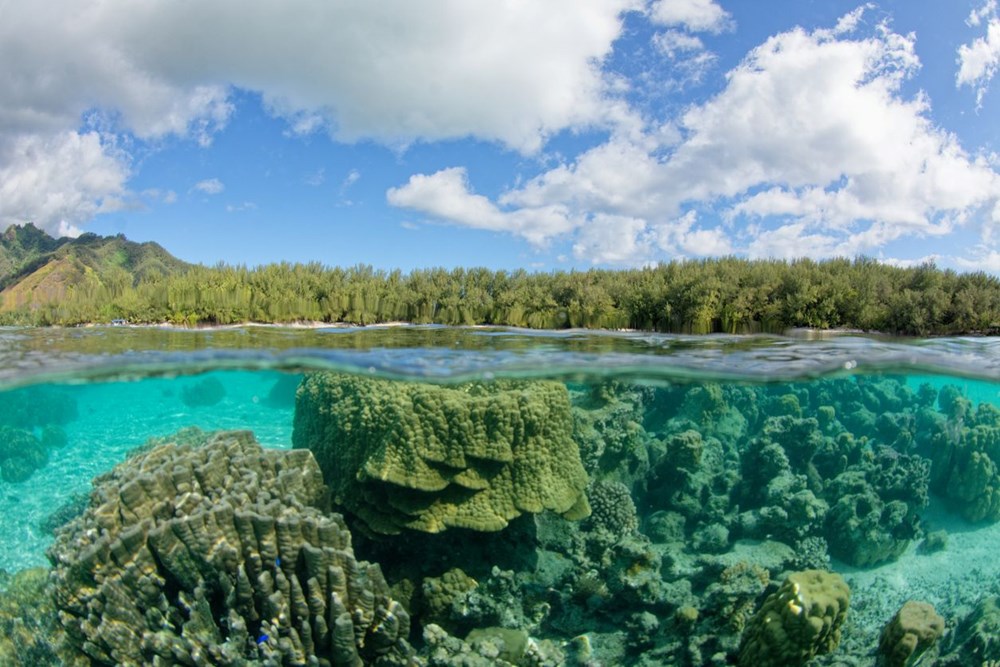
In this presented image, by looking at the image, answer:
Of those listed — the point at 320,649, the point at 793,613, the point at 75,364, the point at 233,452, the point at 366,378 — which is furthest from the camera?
the point at 75,364

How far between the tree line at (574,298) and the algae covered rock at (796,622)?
5992 mm

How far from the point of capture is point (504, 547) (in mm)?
7688

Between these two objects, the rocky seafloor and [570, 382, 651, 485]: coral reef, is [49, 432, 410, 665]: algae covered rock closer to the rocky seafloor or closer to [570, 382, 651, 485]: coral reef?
the rocky seafloor

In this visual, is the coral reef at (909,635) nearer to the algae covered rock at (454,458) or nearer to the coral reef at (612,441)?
the coral reef at (612,441)

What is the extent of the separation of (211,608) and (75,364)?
6592mm

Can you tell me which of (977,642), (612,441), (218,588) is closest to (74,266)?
(218,588)

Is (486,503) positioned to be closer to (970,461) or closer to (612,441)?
(612,441)

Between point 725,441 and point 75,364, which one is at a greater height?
point 75,364

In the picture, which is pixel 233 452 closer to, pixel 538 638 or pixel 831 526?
pixel 538 638

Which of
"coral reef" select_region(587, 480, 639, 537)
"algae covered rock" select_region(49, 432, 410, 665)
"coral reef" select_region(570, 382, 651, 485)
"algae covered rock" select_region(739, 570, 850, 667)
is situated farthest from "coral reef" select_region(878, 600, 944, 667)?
"algae covered rock" select_region(49, 432, 410, 665)

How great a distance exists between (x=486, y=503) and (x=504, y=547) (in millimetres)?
1069

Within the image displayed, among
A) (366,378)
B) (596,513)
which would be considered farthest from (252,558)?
(596,513)

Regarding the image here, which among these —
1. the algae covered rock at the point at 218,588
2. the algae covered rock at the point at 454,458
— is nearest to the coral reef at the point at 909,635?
the algae covered rock at the point at 454,458

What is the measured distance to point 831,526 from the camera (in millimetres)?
10391
